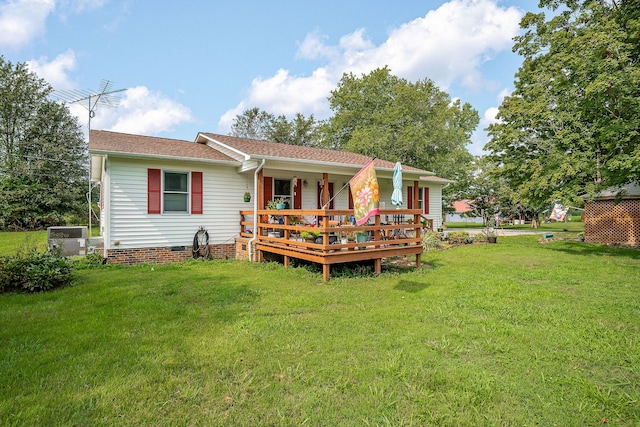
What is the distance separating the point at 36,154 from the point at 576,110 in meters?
33.2

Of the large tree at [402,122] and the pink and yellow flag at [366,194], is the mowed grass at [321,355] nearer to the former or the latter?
the pink and yellow flag at [366,194]

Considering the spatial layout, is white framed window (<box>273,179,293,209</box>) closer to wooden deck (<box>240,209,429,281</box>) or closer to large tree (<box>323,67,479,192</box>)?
wooden deck (<box>240,209,429,281</box>)

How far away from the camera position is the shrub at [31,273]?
5707mm

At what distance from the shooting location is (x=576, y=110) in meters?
11.3

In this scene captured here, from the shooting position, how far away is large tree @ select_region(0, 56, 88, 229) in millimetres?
21500

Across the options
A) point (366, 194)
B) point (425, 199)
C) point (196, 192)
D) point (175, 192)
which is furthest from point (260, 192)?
point (425, 199)

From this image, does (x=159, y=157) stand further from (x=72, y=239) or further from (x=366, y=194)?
(x=366, y=194)

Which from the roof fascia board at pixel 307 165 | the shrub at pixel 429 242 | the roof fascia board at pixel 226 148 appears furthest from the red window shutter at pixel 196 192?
the shrub at pixel 429 242

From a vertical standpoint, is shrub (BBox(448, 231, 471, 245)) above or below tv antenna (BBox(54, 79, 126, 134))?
below

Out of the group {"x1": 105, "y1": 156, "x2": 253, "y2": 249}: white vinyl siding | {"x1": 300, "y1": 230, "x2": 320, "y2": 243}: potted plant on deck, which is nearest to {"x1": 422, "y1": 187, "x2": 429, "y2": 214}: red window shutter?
{"x1": 105, "y1": 156, "x2": 253, "y2": 249}: white vinyl siding

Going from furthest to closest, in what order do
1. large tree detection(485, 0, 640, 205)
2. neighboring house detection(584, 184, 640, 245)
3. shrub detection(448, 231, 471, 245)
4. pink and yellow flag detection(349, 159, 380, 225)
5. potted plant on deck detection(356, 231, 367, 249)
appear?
shrub detection(448, 231, 471, 245) → neighboring house detection(584, 184, 640, 245) → large tree detection(485, 0, 640, 205) → potted plant on deck detection(356, 231, 367, 249) → pink and yellow flag detection(349, 159, 380, 225)

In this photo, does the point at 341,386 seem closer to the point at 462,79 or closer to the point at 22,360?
the point at 22,360

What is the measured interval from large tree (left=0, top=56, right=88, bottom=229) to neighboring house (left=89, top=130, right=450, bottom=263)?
15.0m

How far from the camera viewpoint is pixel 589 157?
1098cm
